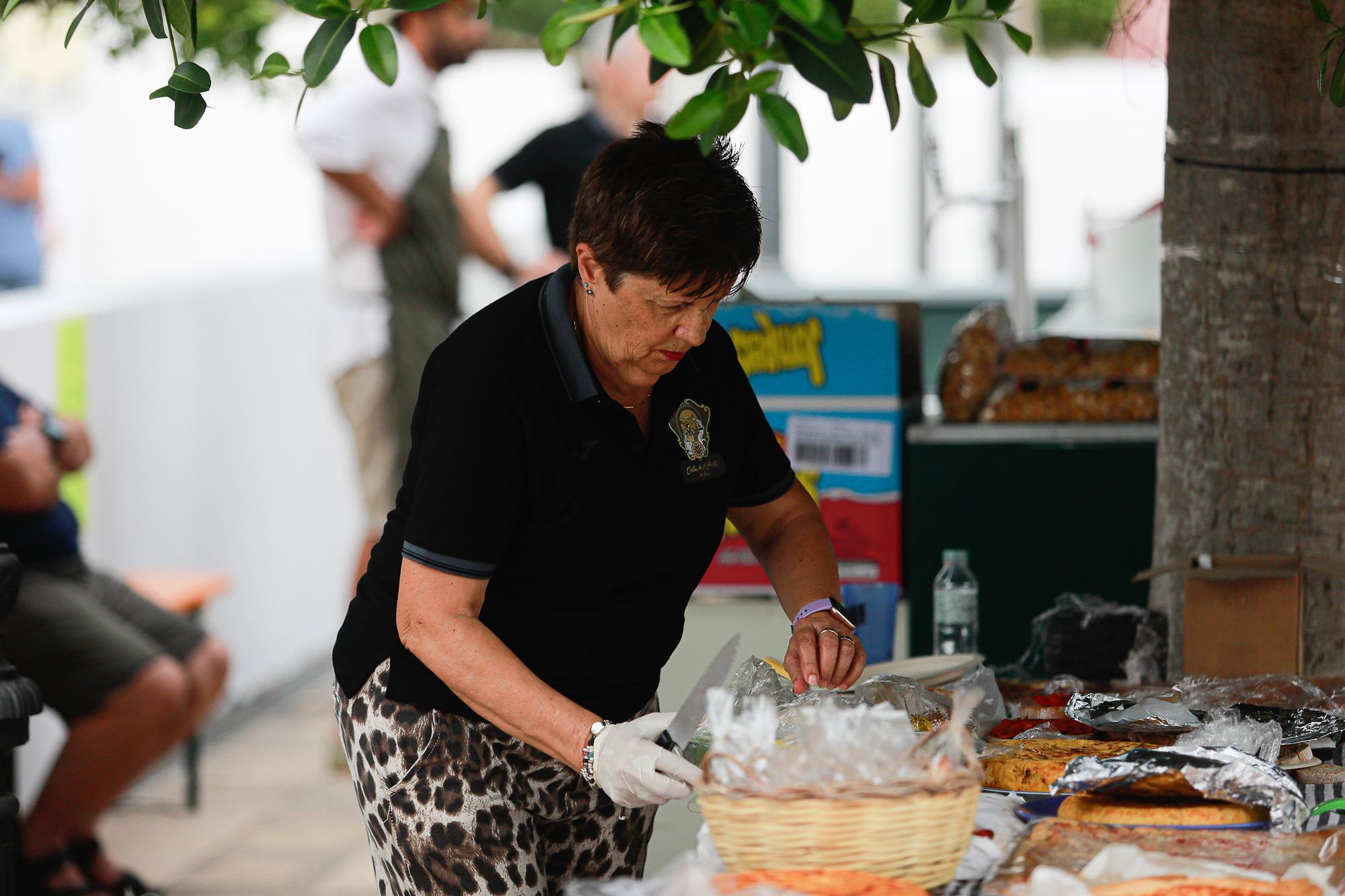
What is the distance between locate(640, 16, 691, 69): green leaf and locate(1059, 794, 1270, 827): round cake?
0.86 m

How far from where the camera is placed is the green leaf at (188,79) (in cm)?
172

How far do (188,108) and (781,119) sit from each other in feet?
2.28

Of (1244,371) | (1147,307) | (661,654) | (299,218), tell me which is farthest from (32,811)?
(299,218)

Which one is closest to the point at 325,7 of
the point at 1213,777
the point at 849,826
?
the point at 849,826

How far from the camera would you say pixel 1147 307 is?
15.4 ft

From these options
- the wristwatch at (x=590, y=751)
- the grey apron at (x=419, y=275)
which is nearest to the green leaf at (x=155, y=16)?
the wristwatch at (x=590, y=751)

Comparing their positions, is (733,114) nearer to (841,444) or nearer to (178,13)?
(178,13)

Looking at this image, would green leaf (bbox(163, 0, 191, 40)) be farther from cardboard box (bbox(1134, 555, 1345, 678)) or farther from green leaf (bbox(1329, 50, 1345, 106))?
cardboard box (bbox(1134, 555, 1345, 678))

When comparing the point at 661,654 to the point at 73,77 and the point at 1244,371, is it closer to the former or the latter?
the point at 1244,371

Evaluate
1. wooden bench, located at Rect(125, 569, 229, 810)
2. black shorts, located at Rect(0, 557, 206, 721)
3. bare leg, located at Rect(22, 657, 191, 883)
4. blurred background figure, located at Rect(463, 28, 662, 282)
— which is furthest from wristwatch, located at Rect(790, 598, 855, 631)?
blurred background figure, located at Rect(463, 28, 662, 282)

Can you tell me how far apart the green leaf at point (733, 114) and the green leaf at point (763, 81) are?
0.07 metres

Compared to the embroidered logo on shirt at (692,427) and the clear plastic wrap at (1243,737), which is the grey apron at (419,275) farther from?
the clear plastic wrap at (1243,737)

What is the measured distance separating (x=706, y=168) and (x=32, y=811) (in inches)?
107

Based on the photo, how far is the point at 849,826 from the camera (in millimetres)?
1393
